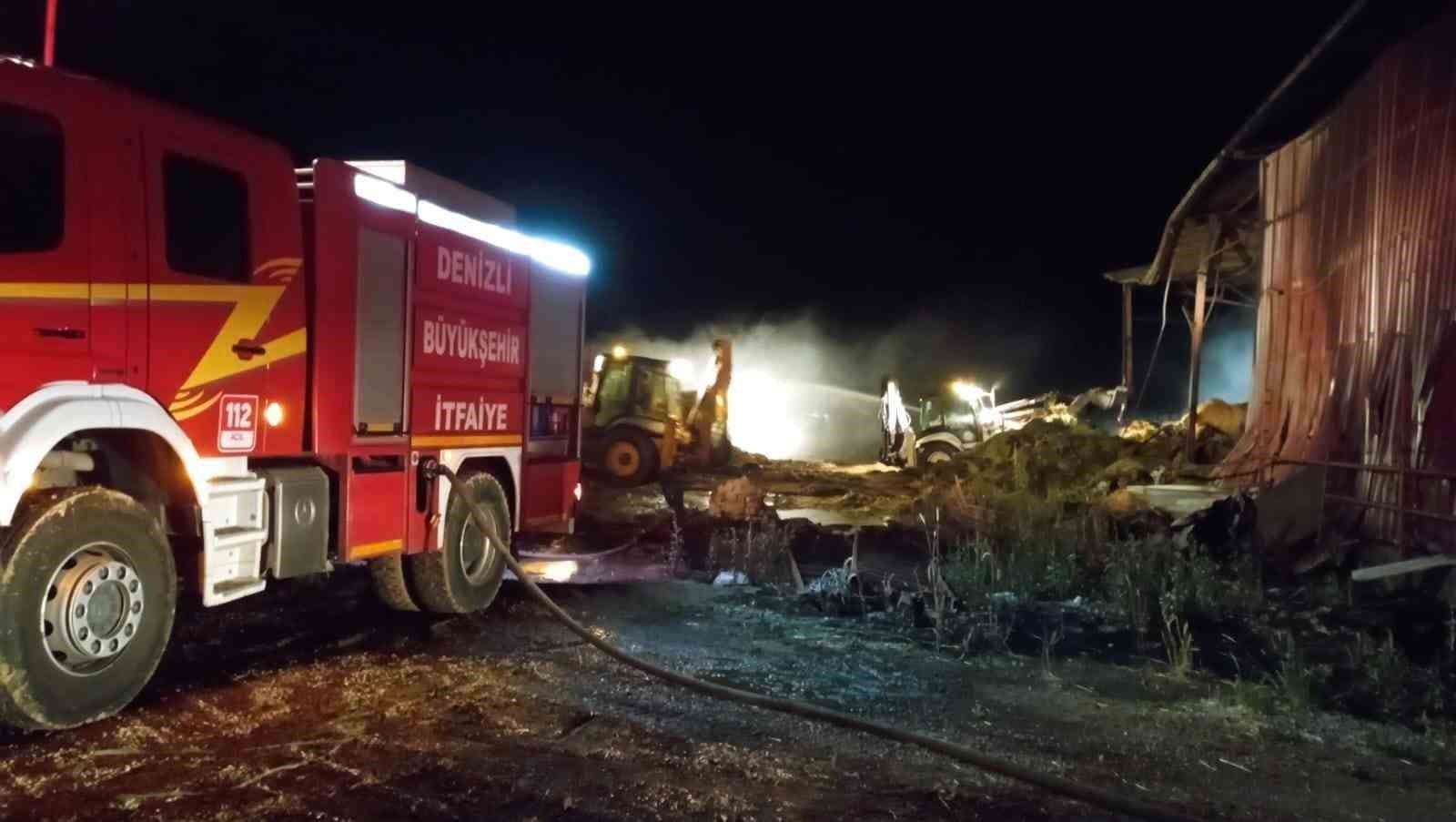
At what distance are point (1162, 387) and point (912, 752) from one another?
29.9 m

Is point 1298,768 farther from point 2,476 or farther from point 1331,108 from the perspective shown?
point 1331,108

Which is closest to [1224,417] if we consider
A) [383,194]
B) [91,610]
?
[383,194]

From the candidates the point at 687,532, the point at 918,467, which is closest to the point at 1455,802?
the point at 687,532

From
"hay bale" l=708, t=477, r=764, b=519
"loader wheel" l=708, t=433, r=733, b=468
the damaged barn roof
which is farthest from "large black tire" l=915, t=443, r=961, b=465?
"hay bale" l=708, t=477, r=764, b=519

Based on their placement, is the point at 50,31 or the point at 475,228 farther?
the point at 475,228

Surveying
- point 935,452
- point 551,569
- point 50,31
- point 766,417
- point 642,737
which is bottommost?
point 551,569

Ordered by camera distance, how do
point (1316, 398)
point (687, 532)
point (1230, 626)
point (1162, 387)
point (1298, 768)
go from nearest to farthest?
1. point (1298, 768)
2. point (1230, 626)
3. point (1316, 398)
4. point (687, 532)
5. point (1162, 387)

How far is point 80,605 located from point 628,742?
246cm

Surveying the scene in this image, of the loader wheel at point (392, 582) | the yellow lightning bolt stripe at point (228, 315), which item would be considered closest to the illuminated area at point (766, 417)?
the loader wheel at point (392, 582)

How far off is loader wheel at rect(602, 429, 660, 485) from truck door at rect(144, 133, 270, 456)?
47.3 feet

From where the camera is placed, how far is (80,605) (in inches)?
190

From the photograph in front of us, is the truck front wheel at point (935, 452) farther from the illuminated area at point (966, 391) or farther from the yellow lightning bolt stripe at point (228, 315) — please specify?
the yellow lightning bolt stripe at point (228, 315)

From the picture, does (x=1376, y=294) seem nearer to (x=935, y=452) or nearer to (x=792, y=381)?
(x=935, y=452)

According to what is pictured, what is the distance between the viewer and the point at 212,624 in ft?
23.2
